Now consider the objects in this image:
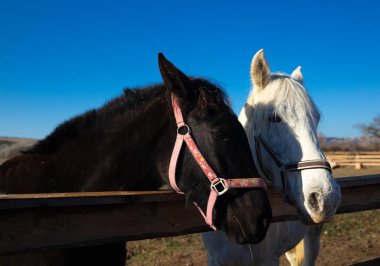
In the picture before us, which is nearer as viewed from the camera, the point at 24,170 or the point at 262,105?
the point at 24,170

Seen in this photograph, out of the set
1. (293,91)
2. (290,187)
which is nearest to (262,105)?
(293,91)

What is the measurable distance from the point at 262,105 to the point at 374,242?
6.28 m

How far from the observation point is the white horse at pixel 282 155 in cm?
240

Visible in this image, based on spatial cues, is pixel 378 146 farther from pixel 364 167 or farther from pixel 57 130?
pixel 57 130

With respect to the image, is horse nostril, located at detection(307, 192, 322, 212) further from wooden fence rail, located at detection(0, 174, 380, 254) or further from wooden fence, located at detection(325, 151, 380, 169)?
wooden fence, located at detection(325, 151, 380, 169)

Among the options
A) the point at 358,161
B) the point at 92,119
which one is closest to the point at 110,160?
the point at 92,119

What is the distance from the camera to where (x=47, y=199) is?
1.84m

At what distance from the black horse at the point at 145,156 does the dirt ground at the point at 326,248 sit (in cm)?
426

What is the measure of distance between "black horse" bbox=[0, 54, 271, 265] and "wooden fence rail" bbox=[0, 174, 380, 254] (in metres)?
0.25

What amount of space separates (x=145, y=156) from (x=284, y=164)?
0.98 m

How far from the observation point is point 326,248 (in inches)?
290

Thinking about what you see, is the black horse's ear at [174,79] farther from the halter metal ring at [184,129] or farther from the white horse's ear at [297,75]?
the white horse's ear at [297,75]

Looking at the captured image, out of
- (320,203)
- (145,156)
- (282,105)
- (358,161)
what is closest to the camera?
(320,203)

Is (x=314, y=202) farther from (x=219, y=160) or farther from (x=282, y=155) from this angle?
(x=219, y=160)
